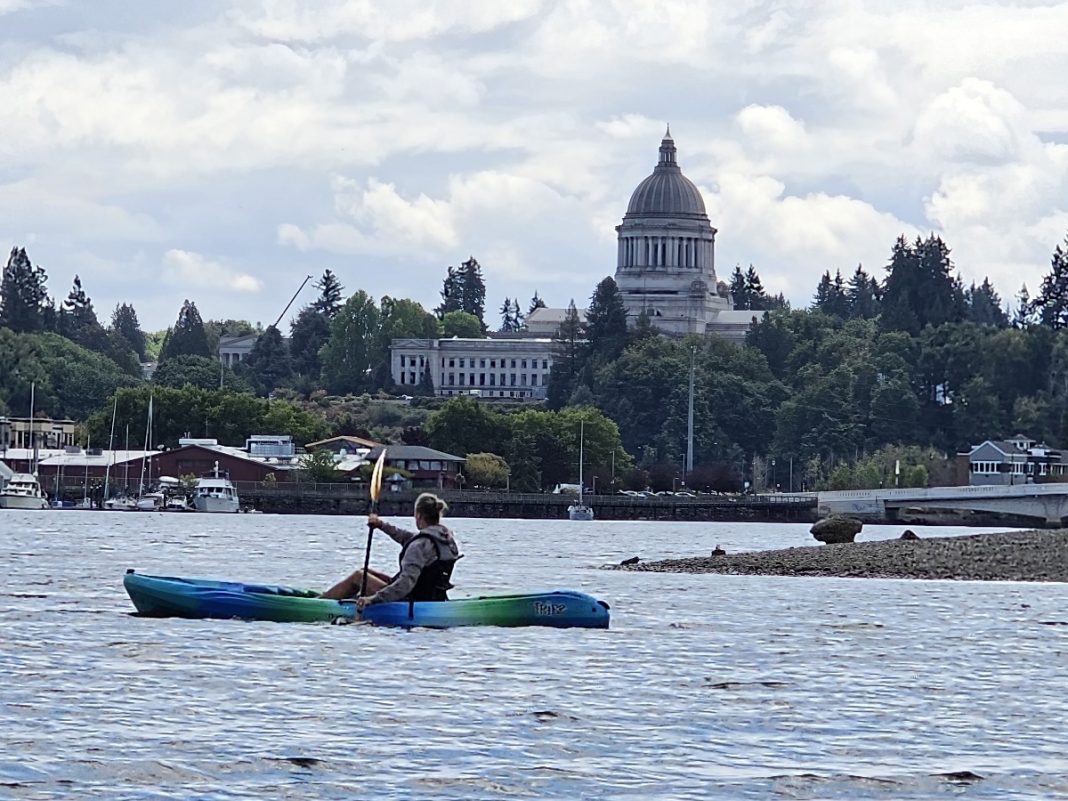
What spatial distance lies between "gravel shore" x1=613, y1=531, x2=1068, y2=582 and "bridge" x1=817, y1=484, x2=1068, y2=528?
66831mm

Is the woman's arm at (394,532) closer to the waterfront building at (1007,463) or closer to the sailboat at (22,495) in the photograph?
the sailboat at (22,495)

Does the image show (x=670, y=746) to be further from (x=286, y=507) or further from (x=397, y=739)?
(x=286, y=507)

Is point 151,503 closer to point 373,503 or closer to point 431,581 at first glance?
point 373,503

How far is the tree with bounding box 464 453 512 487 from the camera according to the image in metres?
187

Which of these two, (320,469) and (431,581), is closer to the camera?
(431,581)

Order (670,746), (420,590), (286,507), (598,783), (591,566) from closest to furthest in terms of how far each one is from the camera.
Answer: (598,783) < (670,746) < (420,590) < (591,566) < (286,507)

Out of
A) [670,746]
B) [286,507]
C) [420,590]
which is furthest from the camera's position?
[286,507]

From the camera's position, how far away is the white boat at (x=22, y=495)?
156m

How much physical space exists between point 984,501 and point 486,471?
5256 centimetres

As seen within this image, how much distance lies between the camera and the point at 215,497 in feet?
535

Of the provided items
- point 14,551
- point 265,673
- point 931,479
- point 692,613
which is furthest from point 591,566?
point 931,479

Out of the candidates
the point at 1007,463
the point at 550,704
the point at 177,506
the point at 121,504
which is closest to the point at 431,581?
the point at 550,704

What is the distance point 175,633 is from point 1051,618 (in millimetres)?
16425

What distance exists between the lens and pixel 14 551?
2874 inches
